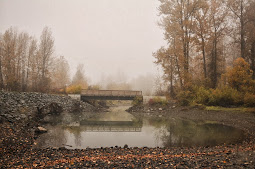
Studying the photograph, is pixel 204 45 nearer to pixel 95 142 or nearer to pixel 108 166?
pixel 95 142

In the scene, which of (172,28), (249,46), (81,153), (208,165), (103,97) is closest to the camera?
(208,165)

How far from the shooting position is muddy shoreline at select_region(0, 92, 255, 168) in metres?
5.52

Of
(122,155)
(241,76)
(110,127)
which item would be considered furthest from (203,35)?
(122,155)

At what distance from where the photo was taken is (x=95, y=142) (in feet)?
33.6

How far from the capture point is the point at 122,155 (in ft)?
23.9

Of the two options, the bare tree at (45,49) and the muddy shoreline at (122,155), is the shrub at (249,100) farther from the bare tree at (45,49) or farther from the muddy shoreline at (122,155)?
the bare tree at (45,49)

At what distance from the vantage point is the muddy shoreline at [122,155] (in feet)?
18.1

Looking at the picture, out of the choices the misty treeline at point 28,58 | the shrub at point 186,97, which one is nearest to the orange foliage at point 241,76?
the shrub at point 186,97

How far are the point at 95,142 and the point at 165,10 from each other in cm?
2288

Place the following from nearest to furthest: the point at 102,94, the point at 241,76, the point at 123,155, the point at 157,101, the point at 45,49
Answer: the point at 123,155
the point at 241,76
the point at 157,101
the point at 102,94
the point at 45,49

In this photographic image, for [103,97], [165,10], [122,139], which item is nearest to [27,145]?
[122,139]

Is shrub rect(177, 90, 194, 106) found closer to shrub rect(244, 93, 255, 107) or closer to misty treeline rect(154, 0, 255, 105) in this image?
misty treeline rect(154, 0, 255, 105)

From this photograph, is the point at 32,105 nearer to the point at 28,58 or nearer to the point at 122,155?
the point at 122,155

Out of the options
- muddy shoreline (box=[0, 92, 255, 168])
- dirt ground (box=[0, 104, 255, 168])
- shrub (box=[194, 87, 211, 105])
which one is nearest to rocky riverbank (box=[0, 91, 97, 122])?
muddy shoreline (box=[0, 92, 255, 168])
